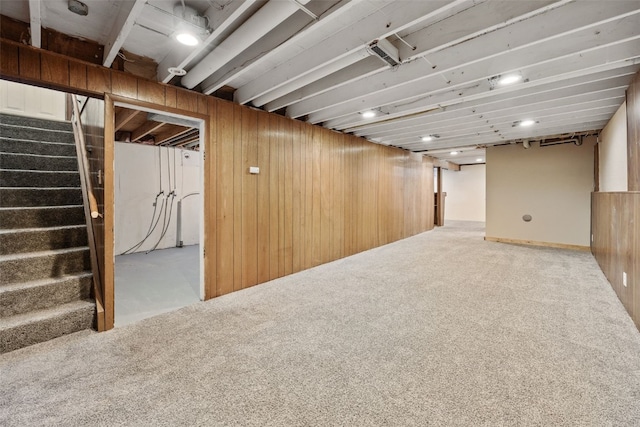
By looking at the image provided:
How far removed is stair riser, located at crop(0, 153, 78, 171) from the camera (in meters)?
3.14

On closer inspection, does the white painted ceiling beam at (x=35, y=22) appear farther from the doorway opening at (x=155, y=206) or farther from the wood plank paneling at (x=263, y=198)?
the wood plank paneling at (x=263, y=198)

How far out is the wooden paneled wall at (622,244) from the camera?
2.49m

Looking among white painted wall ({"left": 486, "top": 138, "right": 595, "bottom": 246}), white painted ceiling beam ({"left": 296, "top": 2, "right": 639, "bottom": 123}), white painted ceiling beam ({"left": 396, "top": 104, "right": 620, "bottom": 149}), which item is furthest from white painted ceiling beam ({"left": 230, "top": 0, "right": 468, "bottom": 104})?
white painted wall ({"left": 486, "top": 138, "right": 595, "bottom": 246})

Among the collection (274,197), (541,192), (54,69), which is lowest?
(274,197)

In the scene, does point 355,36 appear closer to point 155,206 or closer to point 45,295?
point 45,295

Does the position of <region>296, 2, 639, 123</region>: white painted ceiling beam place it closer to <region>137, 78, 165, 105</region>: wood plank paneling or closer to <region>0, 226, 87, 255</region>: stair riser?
<region>137, 78, 165, 105</region>: wood plank paneling

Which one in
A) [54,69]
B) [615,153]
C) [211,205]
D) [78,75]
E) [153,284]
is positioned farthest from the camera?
[615,153]

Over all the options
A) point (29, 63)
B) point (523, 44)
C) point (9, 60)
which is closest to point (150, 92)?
point (29, 63)

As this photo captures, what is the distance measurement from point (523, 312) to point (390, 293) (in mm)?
1251

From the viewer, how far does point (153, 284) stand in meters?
3.60

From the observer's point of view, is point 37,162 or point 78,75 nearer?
point 78,75

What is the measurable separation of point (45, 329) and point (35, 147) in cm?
251

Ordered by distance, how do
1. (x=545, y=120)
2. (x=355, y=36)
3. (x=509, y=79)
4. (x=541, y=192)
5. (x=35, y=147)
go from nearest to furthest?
(x=355, y=36)
(x=509, y=79)
(x=35, y=147)
(x=545, y=120)
(x=541, y=192)

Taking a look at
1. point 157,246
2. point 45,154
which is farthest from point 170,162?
point 45,154
